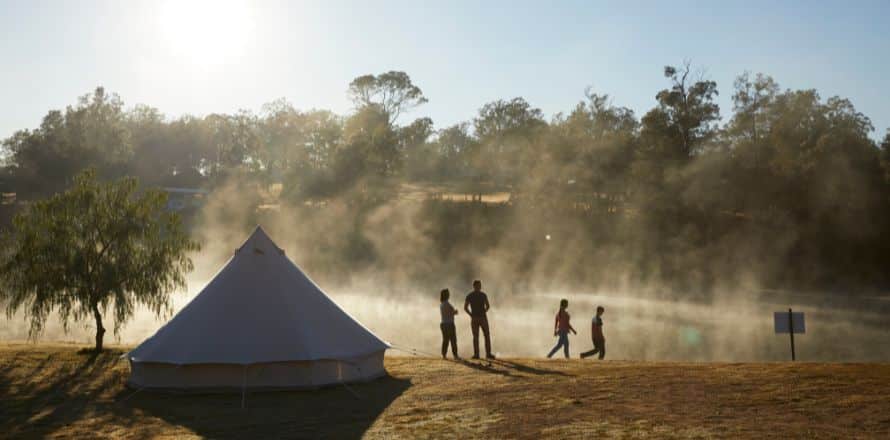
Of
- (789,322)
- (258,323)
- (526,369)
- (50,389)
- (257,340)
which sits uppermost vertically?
(258,323)

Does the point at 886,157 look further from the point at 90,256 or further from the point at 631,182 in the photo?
the point at 90,256

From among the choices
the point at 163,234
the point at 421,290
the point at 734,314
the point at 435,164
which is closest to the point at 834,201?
the point at 734,314

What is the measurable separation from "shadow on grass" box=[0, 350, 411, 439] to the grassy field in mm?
31

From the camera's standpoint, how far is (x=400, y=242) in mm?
63875

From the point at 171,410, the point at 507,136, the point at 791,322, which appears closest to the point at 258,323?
the point at 171,410

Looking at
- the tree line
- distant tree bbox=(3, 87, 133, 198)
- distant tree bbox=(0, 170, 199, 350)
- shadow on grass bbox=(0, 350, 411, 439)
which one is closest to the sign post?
shadow on grass bbox=(0, 350, 411, 439)

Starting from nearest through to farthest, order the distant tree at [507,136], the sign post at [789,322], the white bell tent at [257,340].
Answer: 1. the white bell tent at [257,340]
2. the sign post at [789,322]
3. the distant tree at [507,136]

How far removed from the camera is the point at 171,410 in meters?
14.3

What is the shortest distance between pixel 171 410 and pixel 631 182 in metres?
52.5

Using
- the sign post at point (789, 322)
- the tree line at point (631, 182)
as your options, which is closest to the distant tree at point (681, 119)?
the tree line at point (631, 182)

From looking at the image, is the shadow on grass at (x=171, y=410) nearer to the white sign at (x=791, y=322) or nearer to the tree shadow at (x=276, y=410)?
the tree shadow at (x=276, y=410)

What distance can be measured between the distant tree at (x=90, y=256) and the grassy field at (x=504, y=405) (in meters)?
4.26

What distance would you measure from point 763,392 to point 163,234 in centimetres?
1597

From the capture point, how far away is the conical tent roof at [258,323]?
15625 mm
